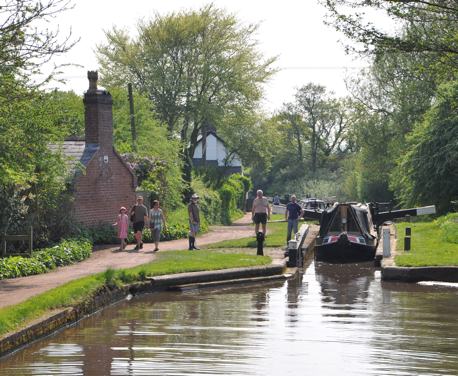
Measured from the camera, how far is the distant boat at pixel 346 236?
97.2 feet

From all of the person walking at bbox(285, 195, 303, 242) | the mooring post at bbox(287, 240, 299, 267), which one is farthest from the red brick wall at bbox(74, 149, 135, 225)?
the mooring post at bbox(287, 240, 299, 267)

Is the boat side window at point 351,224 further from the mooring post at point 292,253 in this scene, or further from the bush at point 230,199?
the bush at point 230,199

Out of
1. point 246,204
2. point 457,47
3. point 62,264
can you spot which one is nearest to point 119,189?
point 62,264

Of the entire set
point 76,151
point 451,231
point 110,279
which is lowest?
point 110,279

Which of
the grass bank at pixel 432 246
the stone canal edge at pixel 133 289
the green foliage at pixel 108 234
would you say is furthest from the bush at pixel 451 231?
the green foliage at pixel 108 234

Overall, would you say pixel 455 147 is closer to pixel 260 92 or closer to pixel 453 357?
pixel 260 92

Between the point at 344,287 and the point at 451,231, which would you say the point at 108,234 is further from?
the point at 451,231

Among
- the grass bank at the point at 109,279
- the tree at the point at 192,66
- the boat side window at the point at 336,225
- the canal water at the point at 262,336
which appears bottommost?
the canal water at the point at 262,336

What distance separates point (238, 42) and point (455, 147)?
939 inches

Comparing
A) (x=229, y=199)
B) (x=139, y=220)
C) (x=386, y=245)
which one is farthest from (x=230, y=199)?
(x=386, y=245)

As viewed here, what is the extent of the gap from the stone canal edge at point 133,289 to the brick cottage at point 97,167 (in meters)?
7.49

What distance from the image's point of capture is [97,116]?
3212 cm

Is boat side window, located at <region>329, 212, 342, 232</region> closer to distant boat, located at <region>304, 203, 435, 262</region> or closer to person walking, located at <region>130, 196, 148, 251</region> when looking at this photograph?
distant boat, located at <region>304, 203, 435, 262</region>

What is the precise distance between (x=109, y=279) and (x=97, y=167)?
12327 mm
